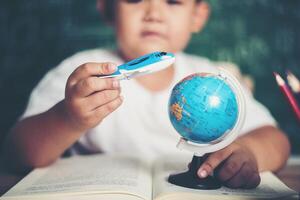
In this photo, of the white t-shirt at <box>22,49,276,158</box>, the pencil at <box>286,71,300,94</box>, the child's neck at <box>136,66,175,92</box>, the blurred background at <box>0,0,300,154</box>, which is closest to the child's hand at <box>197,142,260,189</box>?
the pencil at <box>286,71,300,94</box>

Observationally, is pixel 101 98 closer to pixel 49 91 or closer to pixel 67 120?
pixel 67 120

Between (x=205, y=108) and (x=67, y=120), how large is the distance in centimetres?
38

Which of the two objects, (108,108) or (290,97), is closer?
(290,97)

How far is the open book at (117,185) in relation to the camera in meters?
0.87

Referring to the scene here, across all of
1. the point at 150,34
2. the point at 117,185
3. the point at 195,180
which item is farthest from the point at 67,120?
the point at 150,34

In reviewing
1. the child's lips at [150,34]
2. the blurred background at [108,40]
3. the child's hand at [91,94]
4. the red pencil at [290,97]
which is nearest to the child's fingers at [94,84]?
the child's hand at [91,94]

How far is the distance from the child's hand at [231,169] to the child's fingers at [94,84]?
0.94 feet

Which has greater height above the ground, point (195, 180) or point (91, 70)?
point (91, 70)

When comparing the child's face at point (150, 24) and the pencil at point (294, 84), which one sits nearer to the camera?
the pencil at point (294, 84)

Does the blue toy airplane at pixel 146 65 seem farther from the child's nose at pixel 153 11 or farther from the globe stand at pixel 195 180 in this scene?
the child's nose at pixel 153 11

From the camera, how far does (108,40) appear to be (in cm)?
186

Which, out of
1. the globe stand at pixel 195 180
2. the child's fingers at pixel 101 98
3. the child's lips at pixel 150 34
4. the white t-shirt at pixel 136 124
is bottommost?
the white t-shirt at pixel 136 124

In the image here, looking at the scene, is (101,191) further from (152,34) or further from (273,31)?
(273,31)

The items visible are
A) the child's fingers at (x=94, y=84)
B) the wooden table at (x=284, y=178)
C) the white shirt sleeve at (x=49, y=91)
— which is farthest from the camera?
the white shirt sleeve at (x=49, y=91)
